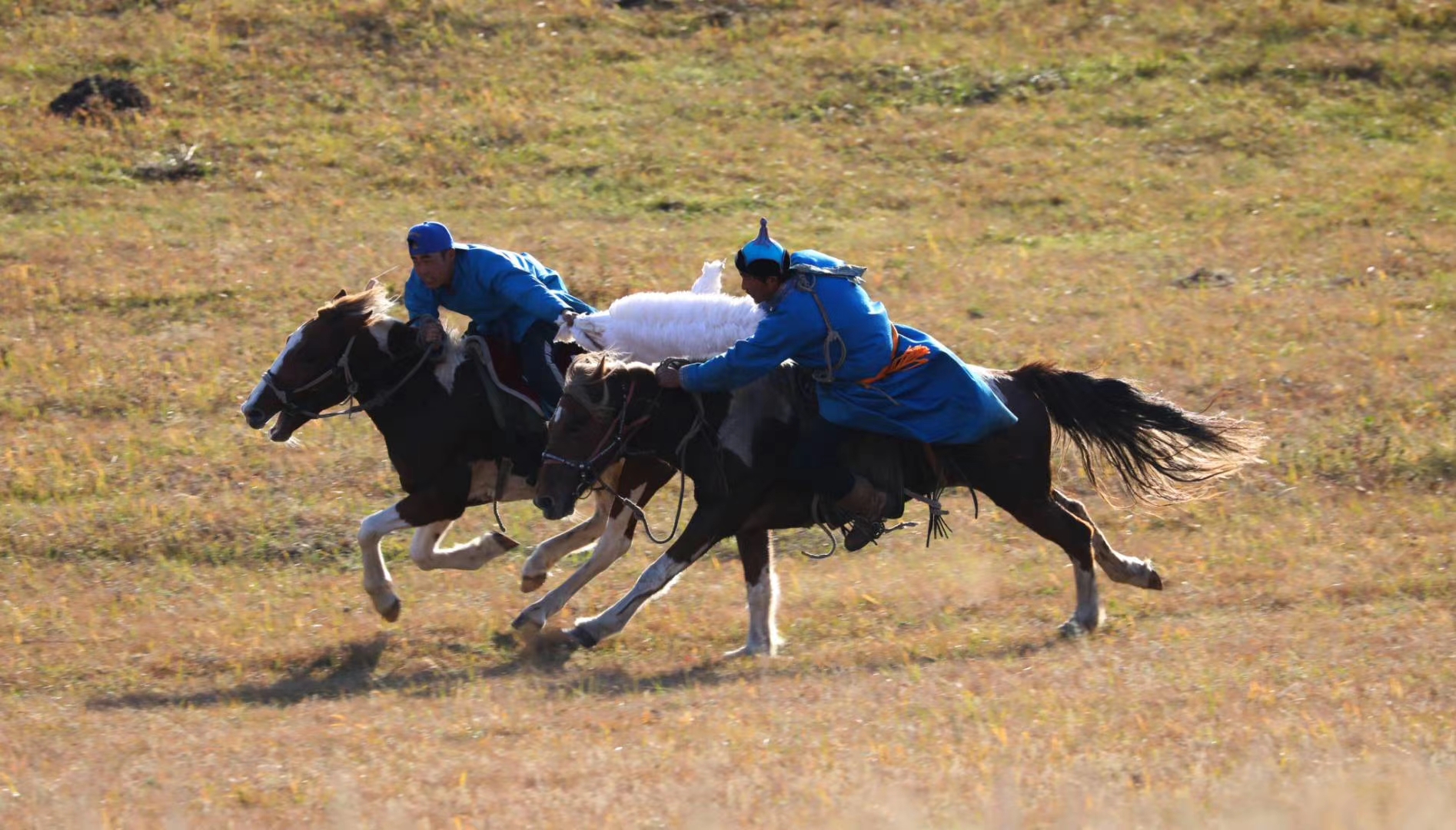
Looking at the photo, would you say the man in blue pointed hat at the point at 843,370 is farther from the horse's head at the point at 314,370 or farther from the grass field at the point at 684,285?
the horse's head at the point at 314,370

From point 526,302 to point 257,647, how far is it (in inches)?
91.4

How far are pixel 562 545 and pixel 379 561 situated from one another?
40.6 inches

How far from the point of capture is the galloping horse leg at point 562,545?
982 cm

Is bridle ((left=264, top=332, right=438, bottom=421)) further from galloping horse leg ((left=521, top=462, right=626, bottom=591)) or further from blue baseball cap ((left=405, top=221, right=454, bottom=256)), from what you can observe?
galloping horse leg ((left=521, top=462, right=626, bottom=591))

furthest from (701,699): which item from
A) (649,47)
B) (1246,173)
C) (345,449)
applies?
(649,47)

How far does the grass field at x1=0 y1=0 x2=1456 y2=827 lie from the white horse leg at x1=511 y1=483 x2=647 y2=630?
276mm

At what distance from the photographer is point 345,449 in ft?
42.0

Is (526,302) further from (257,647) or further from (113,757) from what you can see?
(113,757)

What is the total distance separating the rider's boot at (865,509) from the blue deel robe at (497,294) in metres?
1.84

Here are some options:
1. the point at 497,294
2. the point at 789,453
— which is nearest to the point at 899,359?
the point at 789,453

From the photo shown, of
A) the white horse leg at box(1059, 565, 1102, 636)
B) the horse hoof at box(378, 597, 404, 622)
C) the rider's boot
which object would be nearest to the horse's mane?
the horse hoof at box(378, 597, 404, 622)

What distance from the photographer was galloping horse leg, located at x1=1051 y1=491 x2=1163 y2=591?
934 centimetres

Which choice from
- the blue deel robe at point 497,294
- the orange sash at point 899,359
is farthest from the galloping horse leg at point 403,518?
the orange sash at point 899,359

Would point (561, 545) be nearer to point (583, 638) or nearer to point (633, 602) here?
point (583, 638)
